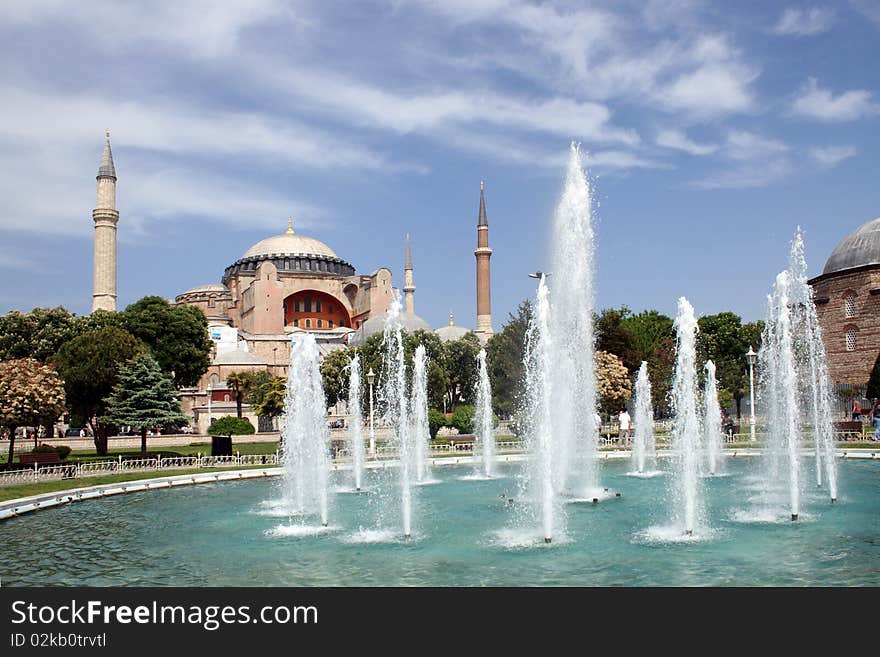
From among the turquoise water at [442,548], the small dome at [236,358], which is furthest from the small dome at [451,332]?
the turquoise water at [442,548]

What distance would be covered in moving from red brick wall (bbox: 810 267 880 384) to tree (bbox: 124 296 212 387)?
1257 inches

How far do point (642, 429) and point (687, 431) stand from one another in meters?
10.9

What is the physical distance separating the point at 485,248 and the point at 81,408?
38226mm

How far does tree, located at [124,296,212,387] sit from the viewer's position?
123 ft

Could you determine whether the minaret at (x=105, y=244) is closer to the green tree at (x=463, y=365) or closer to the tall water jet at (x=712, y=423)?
the green tree at (x=463, y=365)

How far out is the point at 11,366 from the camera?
21547 millimetres

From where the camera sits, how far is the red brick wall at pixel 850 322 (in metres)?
41.1

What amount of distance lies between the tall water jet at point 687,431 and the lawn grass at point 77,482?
37.6 ft

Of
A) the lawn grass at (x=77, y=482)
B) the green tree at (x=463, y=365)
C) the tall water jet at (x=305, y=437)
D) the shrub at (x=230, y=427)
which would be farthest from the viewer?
the green tree at (x=463, y=365)

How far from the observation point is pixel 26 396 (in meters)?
20.6

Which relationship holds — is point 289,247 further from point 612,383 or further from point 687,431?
point 687,431

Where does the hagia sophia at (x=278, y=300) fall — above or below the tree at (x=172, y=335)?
above
